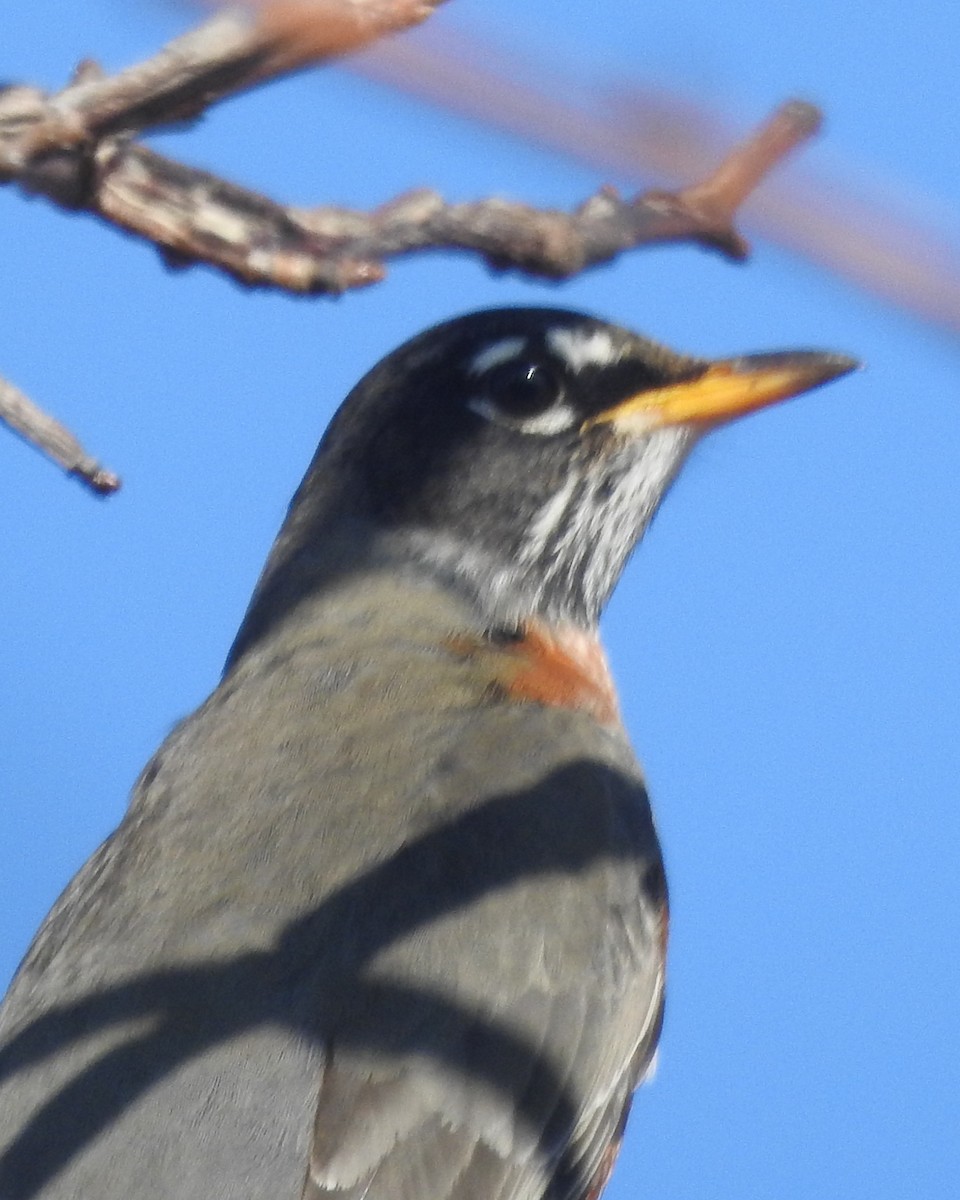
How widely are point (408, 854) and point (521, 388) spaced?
1.40 meters

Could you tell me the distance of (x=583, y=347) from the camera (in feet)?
11.7

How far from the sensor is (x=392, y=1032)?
239 cm

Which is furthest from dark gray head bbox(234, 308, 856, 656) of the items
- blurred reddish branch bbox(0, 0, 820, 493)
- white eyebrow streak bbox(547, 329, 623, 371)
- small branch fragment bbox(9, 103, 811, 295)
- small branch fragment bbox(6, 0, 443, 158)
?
small branch fragment bbox(6, 0, 443, 158)

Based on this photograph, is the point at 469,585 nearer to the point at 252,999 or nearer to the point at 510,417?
the point at 510,417

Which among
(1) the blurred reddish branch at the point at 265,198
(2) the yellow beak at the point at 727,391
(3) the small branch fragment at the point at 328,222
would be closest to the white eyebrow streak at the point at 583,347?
(2) the yellow beak at the point at 727,391

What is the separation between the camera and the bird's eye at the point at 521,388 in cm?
361

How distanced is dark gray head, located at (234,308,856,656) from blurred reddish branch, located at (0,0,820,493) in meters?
1.32

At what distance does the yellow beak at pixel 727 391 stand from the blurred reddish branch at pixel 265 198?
1.27m

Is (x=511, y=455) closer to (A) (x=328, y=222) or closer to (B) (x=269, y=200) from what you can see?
(A) (x=328, y=222)

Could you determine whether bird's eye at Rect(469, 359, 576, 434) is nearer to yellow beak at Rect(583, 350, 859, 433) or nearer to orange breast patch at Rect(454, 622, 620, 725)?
yellow beak at Rect(583, 350, 859, 433)

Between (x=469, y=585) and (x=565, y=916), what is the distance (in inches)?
43.5

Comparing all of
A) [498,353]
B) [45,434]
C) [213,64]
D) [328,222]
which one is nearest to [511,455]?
[498,353]

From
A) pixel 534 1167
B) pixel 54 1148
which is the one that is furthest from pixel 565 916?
pixel 54 1148

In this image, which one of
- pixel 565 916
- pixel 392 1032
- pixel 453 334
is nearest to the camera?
pixel 392 1032
